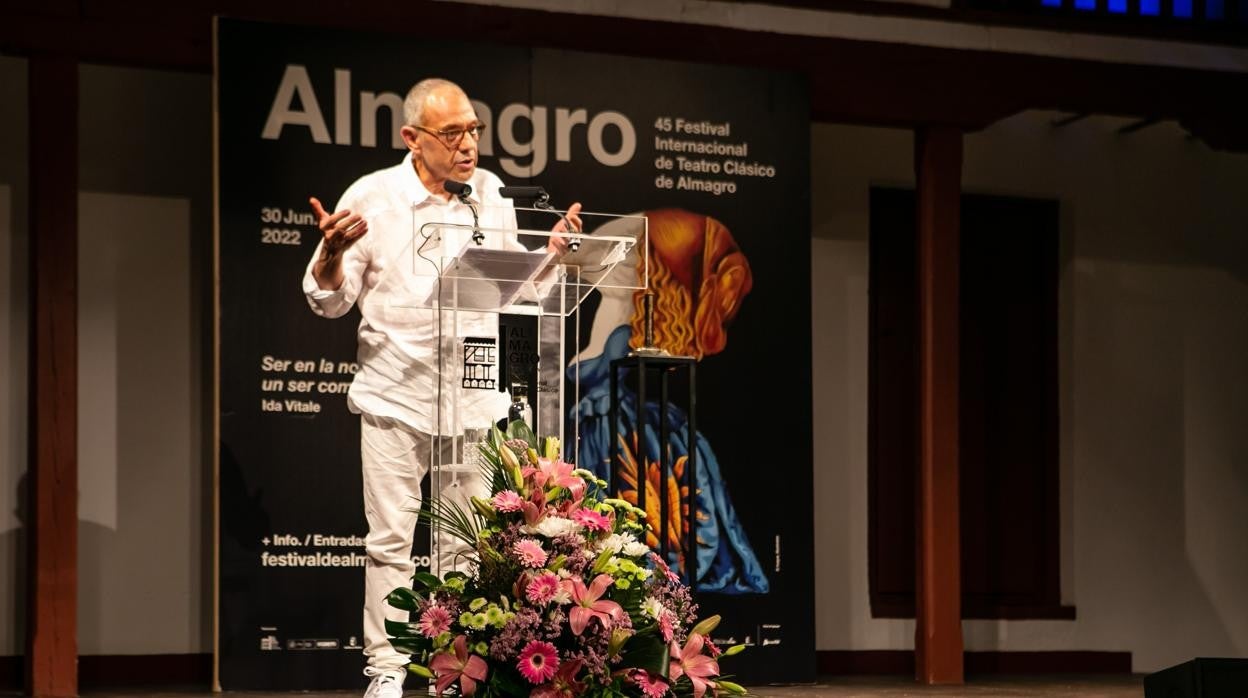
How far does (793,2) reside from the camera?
737cm

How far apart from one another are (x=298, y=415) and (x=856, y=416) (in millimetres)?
3282

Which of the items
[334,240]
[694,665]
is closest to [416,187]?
[334,240]

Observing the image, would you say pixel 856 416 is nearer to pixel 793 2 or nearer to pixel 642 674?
pixel 793 2

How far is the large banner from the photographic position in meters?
6.25

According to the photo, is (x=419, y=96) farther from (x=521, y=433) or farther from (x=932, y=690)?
(x=932, y=690)

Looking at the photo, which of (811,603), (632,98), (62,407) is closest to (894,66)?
(632,98)

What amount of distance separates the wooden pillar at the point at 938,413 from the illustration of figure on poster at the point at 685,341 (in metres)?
1.05

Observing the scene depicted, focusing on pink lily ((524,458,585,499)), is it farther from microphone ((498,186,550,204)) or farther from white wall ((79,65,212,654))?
white wall ((79,65,212,654))

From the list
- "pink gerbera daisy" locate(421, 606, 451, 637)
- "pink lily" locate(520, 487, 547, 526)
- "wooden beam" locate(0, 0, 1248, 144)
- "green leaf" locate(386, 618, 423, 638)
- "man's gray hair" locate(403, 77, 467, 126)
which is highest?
"wooden beam" locate(0, 0, 1248, 144)

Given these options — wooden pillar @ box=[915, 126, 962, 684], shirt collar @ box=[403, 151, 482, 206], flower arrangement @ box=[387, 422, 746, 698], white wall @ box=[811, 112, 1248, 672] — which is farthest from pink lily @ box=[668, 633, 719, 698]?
white wall @ box=[811, 112, 1248, 672]

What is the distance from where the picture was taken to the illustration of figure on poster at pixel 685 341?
22.4ft

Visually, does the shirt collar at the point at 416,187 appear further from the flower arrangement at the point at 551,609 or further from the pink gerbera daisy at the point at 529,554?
the pink gerbera daisy at the point at 529,554

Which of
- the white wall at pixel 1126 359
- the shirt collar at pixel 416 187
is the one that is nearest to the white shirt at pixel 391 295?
the shirt collar at pixel 416 187

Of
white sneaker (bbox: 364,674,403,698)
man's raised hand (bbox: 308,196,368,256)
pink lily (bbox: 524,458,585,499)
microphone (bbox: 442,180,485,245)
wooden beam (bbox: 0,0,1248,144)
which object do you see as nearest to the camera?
pink lily (bbox: 524,458,585,499)
